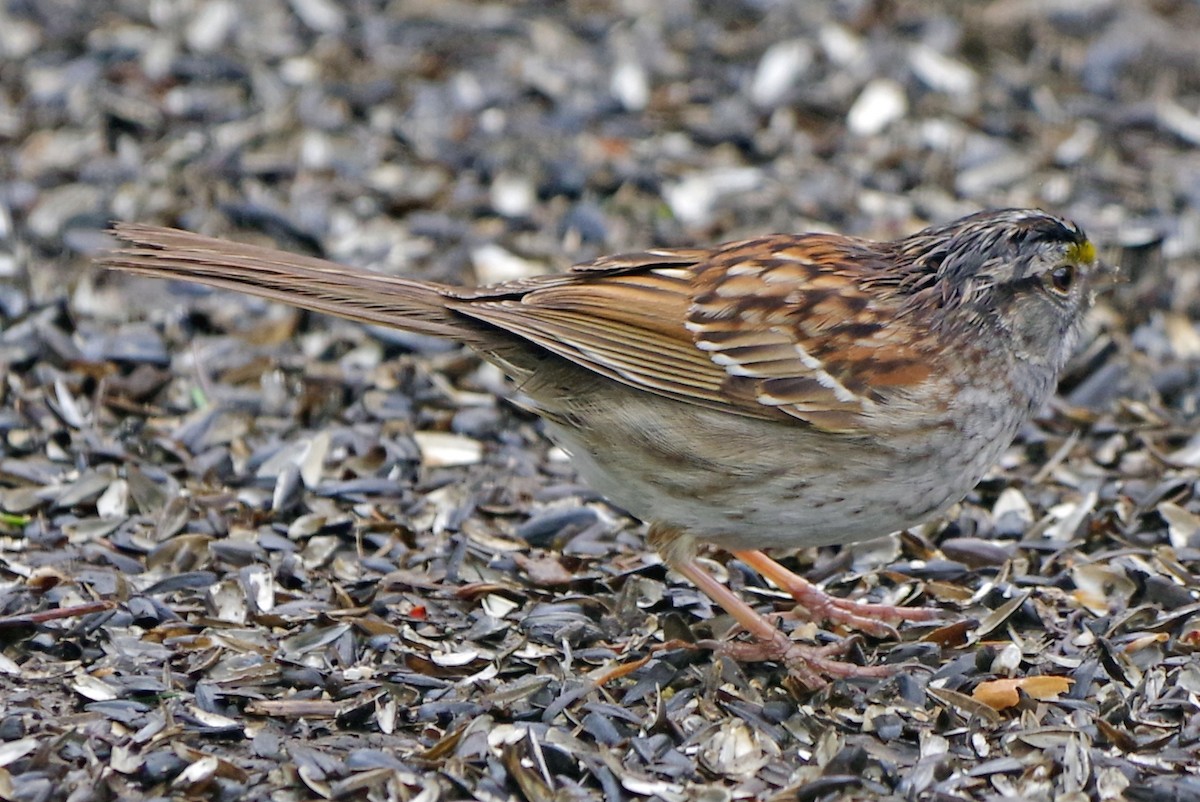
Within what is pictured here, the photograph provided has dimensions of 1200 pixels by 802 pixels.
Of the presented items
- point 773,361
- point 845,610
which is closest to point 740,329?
point 773,361

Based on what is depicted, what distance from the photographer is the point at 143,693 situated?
3.93m

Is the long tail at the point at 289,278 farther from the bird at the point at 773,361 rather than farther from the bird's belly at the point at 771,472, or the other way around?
the bird's belly at the point at 771,472

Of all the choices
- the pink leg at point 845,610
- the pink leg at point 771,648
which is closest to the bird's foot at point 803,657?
the pink leg at point 771,648

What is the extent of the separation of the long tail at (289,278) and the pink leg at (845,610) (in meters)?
1.15

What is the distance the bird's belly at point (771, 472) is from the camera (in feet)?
13.5

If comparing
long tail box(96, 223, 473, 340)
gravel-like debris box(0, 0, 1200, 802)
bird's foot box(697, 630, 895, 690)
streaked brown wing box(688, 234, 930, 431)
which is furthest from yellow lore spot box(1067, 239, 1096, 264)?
long tail box(96, 223, 473, 340)

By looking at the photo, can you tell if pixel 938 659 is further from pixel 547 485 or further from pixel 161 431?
pixel 161 431

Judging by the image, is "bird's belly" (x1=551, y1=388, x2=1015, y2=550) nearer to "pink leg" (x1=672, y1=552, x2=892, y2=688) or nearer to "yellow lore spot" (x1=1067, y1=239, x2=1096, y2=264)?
"pink leg" (x1=672, y1=552, x2=892, y2=688)

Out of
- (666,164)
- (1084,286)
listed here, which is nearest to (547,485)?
(1084,286)

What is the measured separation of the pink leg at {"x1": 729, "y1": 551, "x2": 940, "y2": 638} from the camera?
4.47m

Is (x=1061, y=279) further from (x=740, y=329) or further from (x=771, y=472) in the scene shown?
(x=771, y=472)

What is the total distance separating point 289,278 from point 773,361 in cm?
128

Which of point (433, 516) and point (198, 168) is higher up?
point (198, 168)

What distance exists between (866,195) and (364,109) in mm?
2195
